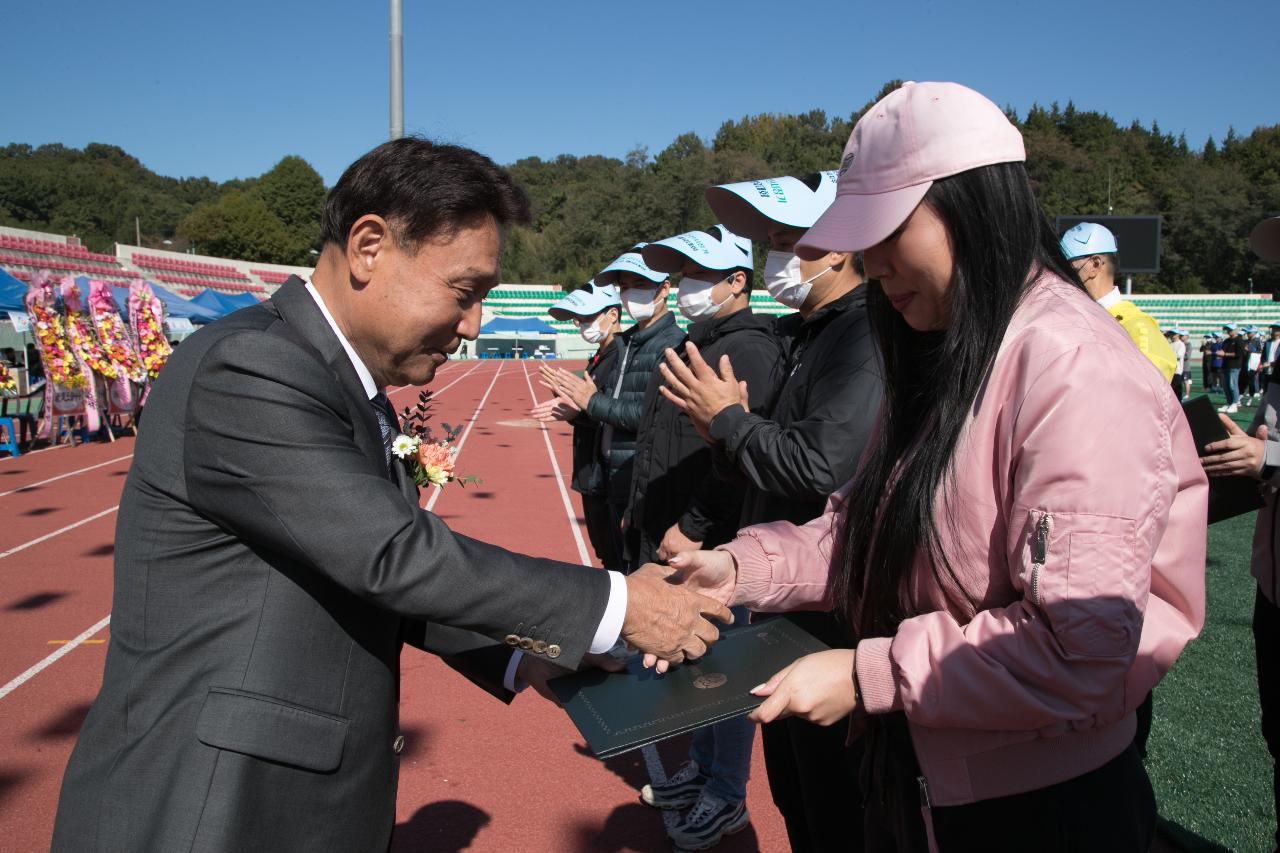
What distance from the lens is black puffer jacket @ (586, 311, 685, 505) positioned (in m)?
4.58

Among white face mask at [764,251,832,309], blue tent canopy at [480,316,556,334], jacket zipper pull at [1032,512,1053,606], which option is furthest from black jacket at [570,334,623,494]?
blue tent canopy at [480,316,556,334]

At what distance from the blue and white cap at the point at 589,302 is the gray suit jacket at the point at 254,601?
4723 mm

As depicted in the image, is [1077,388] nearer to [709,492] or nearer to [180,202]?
[709,492]

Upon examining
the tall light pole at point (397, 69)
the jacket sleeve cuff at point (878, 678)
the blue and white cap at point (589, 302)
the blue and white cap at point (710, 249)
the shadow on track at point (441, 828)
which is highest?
the tall light pole at point (397, 69)

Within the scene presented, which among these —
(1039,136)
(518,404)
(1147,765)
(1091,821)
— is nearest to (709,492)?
(1091,821)

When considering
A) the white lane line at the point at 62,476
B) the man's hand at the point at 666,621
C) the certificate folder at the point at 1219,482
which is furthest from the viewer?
the white lane line at the point at 62,476

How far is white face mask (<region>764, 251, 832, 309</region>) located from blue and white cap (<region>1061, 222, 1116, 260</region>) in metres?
2.64

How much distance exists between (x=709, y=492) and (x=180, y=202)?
9487 centimetres

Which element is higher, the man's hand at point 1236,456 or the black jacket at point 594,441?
the man's hand at point 1236,456

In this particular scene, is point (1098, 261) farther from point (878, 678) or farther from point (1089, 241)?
point (878, 678)

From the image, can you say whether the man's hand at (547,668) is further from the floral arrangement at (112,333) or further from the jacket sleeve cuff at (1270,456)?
the floral arrangement at (112,333)

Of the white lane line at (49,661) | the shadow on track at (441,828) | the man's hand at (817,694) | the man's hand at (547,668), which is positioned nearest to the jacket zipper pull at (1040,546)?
the man's hand at (817,694)

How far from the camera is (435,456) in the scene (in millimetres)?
2162

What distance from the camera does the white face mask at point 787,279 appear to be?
3.03 meters
